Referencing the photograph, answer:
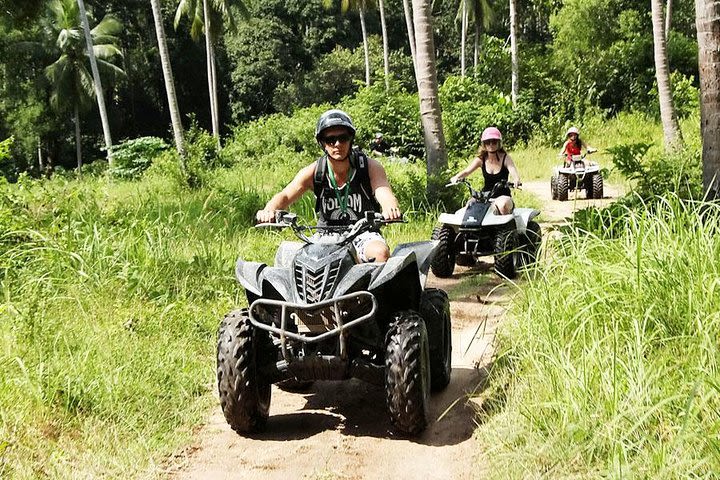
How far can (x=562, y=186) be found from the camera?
593 inches

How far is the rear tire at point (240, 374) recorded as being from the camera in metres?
4.39

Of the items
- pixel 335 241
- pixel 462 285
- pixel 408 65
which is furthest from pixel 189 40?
pixel 335 241

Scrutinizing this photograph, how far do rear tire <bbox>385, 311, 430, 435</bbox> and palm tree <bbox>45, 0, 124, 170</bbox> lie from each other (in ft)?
133

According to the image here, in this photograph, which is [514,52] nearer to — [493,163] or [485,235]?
[493,163]

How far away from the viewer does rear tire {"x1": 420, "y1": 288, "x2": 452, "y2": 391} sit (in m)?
5.11

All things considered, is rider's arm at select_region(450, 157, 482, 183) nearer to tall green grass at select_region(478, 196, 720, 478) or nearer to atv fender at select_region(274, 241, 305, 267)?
tall green grass at select_region(478, 196, 720, 478)

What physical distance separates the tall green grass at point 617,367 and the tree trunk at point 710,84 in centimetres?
198

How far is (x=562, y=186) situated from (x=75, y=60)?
115 feet

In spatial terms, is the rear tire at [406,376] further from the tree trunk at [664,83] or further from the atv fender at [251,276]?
the tree trunk at [664,83]

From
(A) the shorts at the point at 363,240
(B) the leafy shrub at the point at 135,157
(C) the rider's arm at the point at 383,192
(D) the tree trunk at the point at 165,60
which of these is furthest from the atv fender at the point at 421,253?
(B) the leafy shrub at the point at 135,157

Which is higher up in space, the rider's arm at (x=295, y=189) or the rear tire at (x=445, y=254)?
the rider's arm at (x=295, y=189)

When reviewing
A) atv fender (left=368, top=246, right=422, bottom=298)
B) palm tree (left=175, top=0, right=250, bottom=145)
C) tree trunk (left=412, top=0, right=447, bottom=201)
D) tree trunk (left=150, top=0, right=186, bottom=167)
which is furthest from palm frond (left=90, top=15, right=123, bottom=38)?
atv fender (left=368, top=246, right=422, bottom=298)

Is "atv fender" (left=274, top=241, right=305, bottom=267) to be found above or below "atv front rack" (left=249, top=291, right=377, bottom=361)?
above

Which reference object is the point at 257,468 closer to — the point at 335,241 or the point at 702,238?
the point at 335,241
